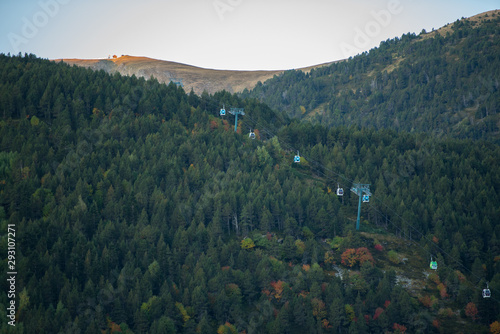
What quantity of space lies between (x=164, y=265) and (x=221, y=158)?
38768mm

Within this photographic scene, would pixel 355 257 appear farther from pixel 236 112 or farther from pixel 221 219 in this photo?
pixel 236 112

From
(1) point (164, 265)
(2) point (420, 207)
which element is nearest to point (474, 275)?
(2) point (420, 207)

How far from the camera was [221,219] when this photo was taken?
116 metres

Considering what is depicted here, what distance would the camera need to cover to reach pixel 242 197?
11869 cm

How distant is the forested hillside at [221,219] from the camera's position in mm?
93938

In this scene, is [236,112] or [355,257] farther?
[236,112]

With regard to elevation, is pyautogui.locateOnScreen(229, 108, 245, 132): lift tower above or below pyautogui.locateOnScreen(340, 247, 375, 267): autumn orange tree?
above

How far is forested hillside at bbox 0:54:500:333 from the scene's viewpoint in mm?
93938
